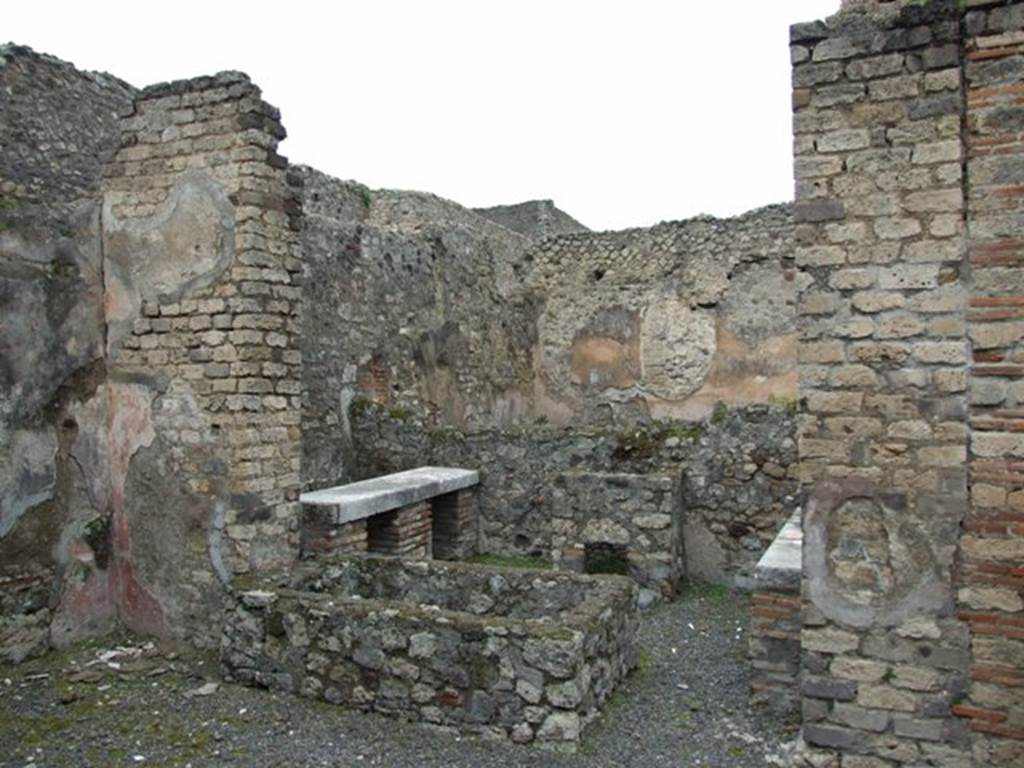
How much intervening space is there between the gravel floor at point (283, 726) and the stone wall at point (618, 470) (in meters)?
1.86

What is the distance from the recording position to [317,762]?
4004 millimetres

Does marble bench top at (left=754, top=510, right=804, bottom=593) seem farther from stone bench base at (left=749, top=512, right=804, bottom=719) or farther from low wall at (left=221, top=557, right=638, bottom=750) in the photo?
low wall at (left=221, top=557, right=638, bottom=750)

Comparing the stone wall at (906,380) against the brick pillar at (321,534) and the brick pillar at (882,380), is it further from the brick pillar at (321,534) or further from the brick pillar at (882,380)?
the brick pillar at (321,534)

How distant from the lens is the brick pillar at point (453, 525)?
8.34 meters

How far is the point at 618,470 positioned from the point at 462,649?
12.7 ft

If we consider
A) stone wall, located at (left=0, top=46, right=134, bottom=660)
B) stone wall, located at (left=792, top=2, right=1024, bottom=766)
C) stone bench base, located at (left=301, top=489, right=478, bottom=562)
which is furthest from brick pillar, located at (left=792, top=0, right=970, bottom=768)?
stone wall, located at (left=0, top=46, right=134, bottom=660)

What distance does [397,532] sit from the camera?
7.41 metres

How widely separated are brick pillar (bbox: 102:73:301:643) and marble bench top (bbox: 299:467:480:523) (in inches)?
34.2

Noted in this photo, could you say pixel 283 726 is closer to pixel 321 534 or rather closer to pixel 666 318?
pixel 321 534

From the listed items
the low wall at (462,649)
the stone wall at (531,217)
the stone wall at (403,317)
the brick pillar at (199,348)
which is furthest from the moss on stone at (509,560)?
the stone wall at (531,217)

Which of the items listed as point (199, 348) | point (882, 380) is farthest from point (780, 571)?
point (199, 348)

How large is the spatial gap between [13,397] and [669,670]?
173 inches

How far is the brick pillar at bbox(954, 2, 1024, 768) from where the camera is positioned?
329 cm

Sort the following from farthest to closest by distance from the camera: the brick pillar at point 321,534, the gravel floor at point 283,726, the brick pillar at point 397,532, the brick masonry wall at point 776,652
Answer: the brick pillar at point 397,532
the brick pillar at point 321,534
the brick masonry wall at point 776,652
the gravel floor at point 283,726
